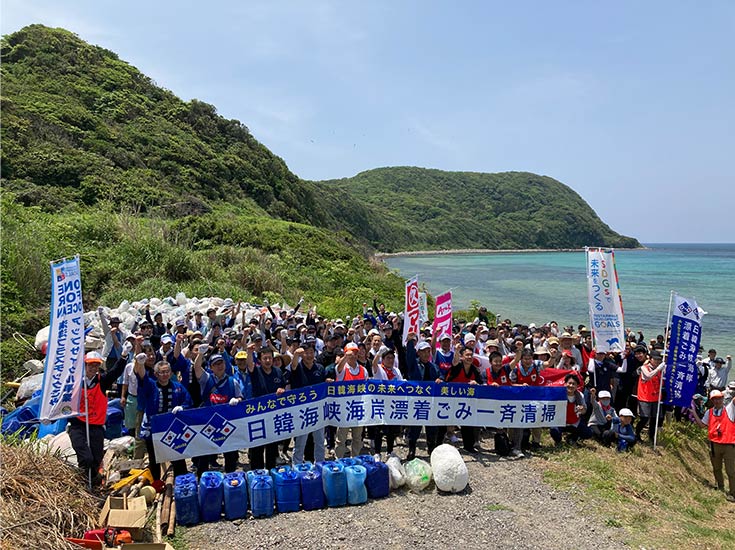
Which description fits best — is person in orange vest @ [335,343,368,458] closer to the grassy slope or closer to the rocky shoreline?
the grassy slope

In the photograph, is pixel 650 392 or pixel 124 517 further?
pixel 650 392

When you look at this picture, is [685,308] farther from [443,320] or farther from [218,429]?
[218,429]

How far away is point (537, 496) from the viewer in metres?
7.69

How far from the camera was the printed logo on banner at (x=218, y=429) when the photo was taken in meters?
7.52

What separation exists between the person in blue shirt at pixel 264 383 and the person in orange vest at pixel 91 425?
2128 mm

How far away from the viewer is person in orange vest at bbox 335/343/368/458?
848cm

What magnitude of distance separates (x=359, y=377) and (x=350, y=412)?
59 centimetres

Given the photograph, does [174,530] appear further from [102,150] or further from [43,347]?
[102,150]

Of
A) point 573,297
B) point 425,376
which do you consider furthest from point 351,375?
point 573,297

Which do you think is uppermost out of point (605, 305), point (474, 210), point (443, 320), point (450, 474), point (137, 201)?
point (474, 210)

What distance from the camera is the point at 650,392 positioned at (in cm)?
990

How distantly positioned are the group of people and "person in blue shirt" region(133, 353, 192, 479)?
15mm

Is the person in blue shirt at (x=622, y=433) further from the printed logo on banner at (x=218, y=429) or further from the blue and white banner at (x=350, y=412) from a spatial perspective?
the printed logo on banner at (x=218, y=429)

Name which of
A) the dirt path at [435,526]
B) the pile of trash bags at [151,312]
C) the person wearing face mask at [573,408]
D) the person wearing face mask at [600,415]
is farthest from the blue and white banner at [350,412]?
the pile of trash bags at [151,312]
